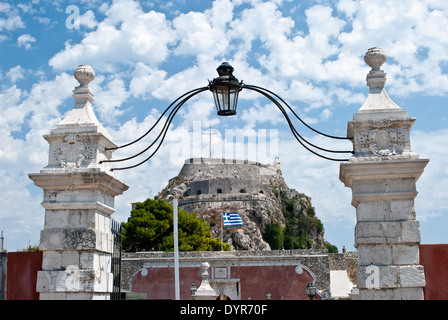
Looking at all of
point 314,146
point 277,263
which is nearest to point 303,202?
point 277,263

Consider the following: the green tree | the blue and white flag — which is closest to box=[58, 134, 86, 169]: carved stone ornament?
the blue and white flag

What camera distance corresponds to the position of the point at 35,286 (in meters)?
5.59

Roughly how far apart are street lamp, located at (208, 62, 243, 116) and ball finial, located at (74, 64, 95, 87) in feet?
4.40

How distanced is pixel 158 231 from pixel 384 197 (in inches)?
1133

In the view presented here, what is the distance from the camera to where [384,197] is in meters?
5.20

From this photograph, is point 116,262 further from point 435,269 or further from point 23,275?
point 435,269

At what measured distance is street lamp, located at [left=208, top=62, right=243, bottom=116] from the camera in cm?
555

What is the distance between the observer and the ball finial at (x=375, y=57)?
17.8 ft

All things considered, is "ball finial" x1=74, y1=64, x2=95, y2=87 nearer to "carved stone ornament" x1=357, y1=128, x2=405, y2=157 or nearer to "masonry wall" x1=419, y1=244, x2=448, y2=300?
"carved stone ornament" x1=357, y1=128, x2=405, y2=157

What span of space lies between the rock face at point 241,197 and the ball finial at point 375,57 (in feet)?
141

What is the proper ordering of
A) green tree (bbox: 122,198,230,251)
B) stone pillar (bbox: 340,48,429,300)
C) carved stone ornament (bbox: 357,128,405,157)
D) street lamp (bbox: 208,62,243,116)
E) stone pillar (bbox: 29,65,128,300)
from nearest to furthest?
stone pillar (bbox: 340,48,429,300) → carved stone ornament (bbox: 357,128,405,157) → stone pillar (bbox: 29,65,128,300) → street lamp (bbox: 208,62,243,116) → green tree (bbox: 122,198,230,251)
